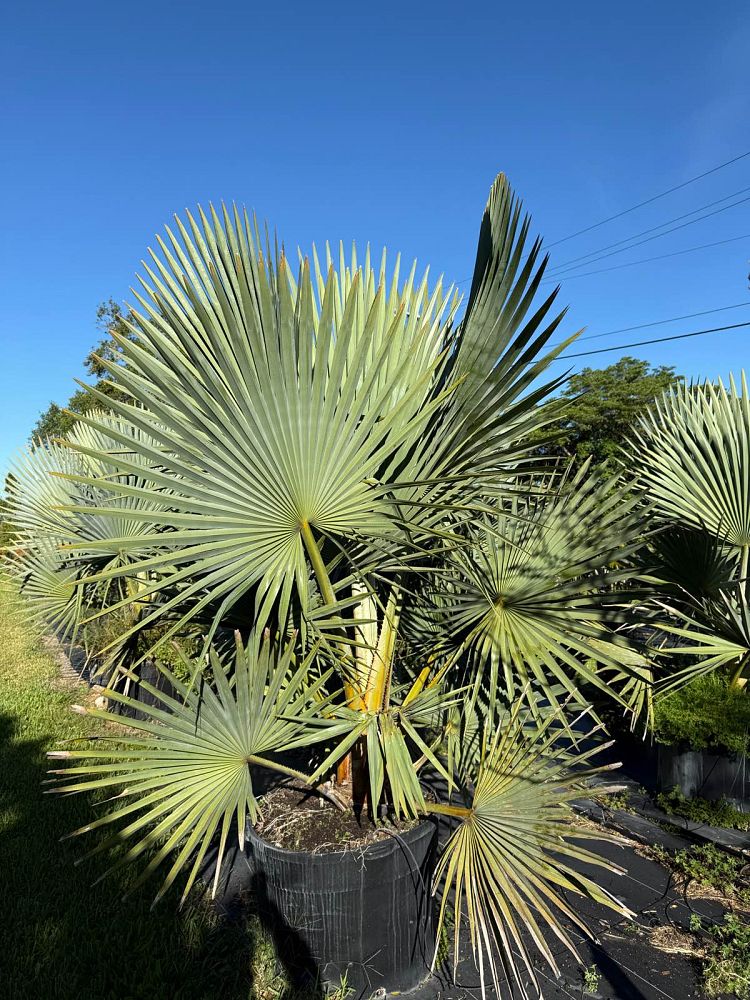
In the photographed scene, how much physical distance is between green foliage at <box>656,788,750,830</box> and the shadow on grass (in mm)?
2414

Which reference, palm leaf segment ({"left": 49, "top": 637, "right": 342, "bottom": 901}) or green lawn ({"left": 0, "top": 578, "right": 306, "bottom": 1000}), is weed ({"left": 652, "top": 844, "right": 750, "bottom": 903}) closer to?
green lawn ({"left": 0, "top": 578, "right": 306, "bottom": 1000})

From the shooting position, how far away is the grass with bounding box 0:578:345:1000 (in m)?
2.06

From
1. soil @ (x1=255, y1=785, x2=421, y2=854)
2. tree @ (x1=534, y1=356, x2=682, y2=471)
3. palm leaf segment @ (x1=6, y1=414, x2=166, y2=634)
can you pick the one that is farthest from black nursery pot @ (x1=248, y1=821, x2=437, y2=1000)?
tree @ (x1=534, y1=356, x2=682, y2=471)

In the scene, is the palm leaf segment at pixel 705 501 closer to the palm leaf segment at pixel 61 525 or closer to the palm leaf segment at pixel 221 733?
the palm leaf segment at pixel 221 733

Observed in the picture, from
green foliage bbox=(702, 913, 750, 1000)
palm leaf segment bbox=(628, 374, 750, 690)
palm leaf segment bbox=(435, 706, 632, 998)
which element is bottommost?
green foliage bbox=(702, 913, 750, 1000)

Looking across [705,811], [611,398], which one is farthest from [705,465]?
[611,398]

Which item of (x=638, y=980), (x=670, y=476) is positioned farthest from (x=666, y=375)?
(x=638, y=980)

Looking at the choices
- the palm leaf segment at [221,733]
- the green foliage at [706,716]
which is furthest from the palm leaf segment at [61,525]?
the green foliage at [706,716]

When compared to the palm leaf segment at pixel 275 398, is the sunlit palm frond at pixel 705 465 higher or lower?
higher

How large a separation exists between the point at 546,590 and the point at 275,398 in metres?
1.13

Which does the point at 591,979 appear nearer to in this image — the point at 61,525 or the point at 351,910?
the point at 351,910

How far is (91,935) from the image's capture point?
2.32m

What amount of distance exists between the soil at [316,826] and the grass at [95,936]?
0.43 meters

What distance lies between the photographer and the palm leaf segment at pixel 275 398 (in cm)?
151
